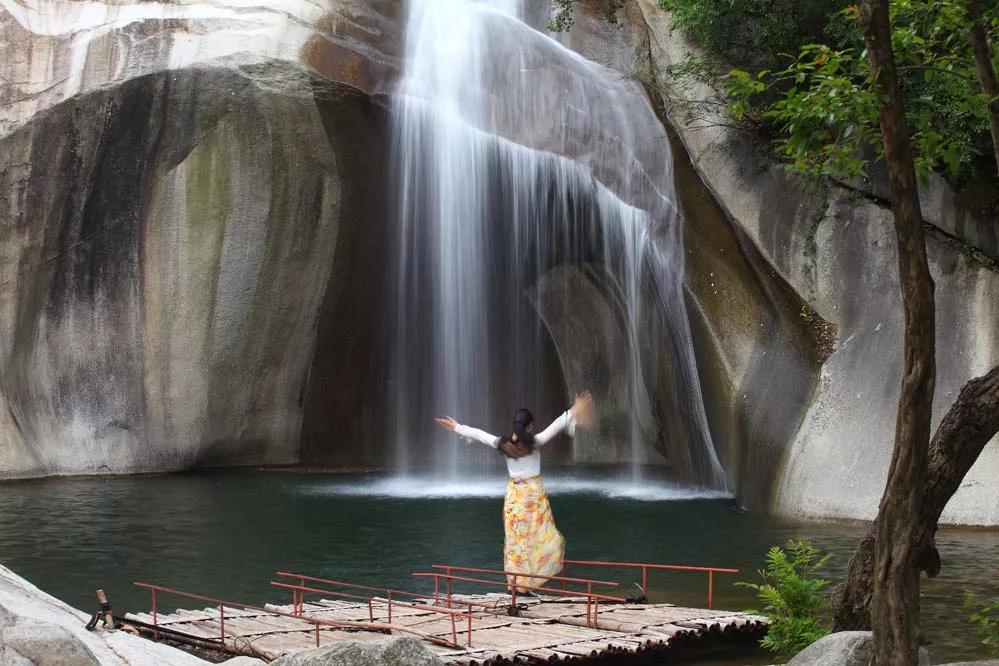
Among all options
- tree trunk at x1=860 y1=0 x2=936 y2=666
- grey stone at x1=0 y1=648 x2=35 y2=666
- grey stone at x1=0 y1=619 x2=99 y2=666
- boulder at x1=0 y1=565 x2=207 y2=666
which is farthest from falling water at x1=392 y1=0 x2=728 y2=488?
grey stone at x1=0 y1=648 x2=35 y2=666

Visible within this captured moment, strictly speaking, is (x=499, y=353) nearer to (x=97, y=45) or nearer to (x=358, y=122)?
(x=358, y=122)

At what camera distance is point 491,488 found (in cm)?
1916

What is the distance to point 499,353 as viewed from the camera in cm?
2283

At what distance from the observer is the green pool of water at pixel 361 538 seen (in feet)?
34.7

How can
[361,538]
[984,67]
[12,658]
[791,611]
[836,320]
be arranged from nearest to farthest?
[12,658] < [984,67] < [791,611] < [361,538] < [836,320]

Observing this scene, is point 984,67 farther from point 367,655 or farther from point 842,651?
point 367,655

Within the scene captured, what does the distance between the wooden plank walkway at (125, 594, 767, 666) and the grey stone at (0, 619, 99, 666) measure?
2.64 meters

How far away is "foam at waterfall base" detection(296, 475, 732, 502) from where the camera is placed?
17.7m

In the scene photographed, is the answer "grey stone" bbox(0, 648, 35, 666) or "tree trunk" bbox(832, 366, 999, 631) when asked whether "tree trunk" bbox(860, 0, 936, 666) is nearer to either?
"tree trunk" bbox(832, 366, 999, 631)

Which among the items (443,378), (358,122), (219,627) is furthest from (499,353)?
(219,627)

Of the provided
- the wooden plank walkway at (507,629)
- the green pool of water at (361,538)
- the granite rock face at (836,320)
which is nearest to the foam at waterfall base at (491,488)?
the green pool of water at (361,538)

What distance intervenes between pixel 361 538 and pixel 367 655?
29.9ft

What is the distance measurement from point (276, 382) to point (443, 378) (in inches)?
128

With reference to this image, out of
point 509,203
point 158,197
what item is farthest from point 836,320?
point 158,197
